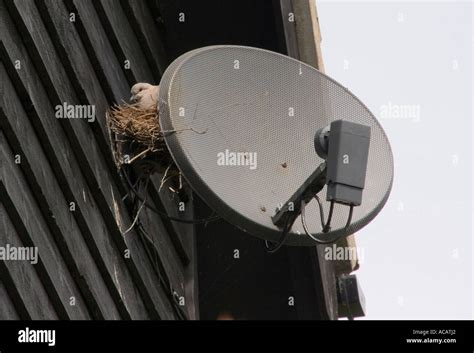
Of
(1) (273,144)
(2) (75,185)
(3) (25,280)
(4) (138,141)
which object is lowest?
(3) (25,280)

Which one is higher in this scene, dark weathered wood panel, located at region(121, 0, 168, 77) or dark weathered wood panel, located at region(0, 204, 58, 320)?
dark weathered wood panel, located at region(121, 0, 168, 77)

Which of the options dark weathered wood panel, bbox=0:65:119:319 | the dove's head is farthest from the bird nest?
dark weathered wood panel, bbox=0:65:119:319

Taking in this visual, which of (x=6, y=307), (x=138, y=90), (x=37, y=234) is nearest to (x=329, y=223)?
(x=37, y=234)

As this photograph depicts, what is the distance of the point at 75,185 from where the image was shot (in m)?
9.36

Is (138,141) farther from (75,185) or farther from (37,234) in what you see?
(37,234)

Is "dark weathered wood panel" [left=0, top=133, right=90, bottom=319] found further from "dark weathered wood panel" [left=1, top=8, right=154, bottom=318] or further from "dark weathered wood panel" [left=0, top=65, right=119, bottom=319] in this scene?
"dark weathered wood panel" [left=1, top=8, right=154, bottom=318]

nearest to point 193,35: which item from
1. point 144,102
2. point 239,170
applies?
point 144,102

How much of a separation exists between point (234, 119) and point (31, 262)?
1.71 m

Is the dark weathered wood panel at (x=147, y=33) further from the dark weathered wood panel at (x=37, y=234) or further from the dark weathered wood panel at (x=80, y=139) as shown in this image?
the dark weathered wood panel at (x=37, y=234)

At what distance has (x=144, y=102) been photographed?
10.3m

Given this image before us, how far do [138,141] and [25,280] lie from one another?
80.1 inches

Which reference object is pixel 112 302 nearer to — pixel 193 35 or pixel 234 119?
pixel 234 119

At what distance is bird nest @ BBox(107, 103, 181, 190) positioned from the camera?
1010 centimetres

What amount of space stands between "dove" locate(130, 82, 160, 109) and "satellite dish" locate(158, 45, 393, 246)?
615 mm
